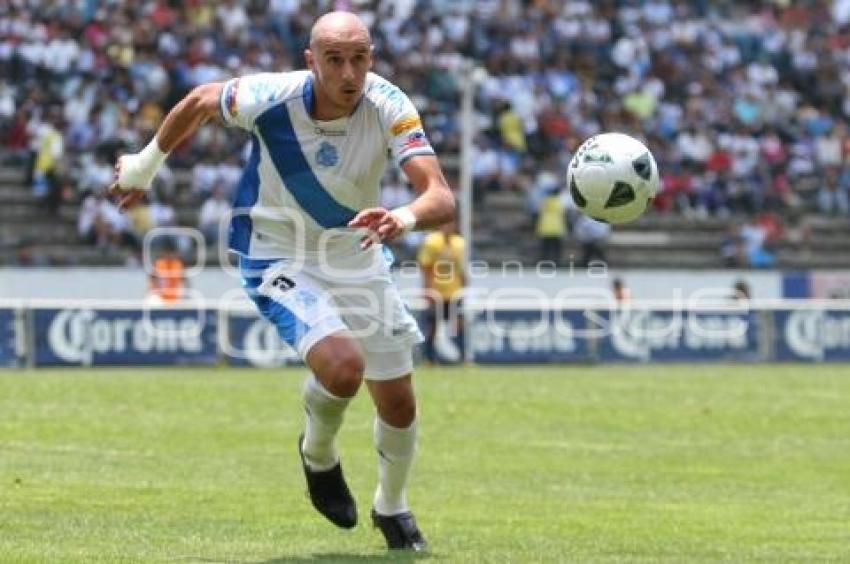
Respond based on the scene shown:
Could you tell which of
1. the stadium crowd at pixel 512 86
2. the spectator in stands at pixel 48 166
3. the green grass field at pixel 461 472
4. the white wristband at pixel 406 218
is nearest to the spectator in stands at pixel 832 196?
the stadium crowd at pixel 512 86

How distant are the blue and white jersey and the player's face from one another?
195mm

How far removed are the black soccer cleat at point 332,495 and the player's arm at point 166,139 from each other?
5.22 feet

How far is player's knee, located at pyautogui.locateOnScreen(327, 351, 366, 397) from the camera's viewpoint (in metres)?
9.49

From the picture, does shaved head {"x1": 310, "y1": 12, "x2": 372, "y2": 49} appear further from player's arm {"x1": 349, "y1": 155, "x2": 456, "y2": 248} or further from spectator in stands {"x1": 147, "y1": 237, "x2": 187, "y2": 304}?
spectator in stands {"x1": 147, "y1": 237, "x2": 187, "y2": 304}

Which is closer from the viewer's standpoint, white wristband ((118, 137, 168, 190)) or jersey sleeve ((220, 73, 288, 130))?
jersey sleeve ((220, 73, 288, 130))

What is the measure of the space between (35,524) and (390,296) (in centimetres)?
226

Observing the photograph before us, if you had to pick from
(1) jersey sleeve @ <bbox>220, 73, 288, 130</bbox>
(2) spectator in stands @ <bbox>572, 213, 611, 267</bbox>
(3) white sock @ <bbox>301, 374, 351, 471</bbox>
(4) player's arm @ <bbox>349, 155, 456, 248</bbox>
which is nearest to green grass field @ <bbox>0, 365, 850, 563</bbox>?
(3) white sock @ <bbox>301, 374, 351, 471</bbox>

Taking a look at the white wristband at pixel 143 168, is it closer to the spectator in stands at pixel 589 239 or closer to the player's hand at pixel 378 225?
the player's hand at pixel 378 225

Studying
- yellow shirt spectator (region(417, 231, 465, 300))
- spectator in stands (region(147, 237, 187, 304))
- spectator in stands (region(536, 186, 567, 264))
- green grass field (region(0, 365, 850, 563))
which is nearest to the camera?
green grass field (region(0, 365, 850, 563))

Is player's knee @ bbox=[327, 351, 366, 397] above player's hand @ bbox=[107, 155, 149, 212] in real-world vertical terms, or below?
below

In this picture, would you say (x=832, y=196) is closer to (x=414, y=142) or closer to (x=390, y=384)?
(x=390, y=384)

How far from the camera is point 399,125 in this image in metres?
9.75

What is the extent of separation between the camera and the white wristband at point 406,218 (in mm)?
8969

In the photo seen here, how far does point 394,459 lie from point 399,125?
1.69 metres
